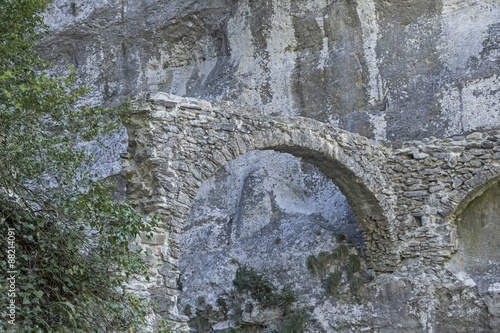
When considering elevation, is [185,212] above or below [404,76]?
below

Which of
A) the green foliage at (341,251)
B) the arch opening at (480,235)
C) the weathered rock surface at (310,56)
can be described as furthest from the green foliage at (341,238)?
the weathered rock surface at (310,56)

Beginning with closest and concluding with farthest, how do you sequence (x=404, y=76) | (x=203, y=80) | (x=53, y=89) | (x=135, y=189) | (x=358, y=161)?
1. (x=53, y=89)
2. (x=135, y=189)
3. (x=358, y=161)
4. (x=404, y=76)
5. (x=203, y=80)

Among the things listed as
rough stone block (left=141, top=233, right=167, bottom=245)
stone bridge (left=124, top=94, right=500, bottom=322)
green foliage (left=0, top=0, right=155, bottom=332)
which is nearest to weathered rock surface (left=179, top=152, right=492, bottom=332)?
stone bridge (left=124, top=94, right=500, bottom=322)

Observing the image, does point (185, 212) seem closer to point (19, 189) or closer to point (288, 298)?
Answer: point (19, 189)

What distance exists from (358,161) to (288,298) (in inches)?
97.5

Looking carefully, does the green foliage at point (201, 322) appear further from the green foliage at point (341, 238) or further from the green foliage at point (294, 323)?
the green foliage at point (341, 238)

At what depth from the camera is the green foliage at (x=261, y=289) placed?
352 inches

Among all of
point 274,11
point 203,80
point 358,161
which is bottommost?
point 358,161

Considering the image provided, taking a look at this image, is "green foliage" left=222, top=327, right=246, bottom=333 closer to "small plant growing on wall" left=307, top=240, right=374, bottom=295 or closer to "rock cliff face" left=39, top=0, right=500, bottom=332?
"rock cliff face" left=39, top=0, right=500, bottom=332

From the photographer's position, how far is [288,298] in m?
8.94

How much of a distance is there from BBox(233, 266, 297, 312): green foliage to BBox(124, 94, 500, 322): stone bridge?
142 centimetres

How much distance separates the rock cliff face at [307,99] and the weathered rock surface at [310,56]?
3 cm

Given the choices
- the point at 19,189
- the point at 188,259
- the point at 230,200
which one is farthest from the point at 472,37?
the point at 19,189

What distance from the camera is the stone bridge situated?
6.02 m
